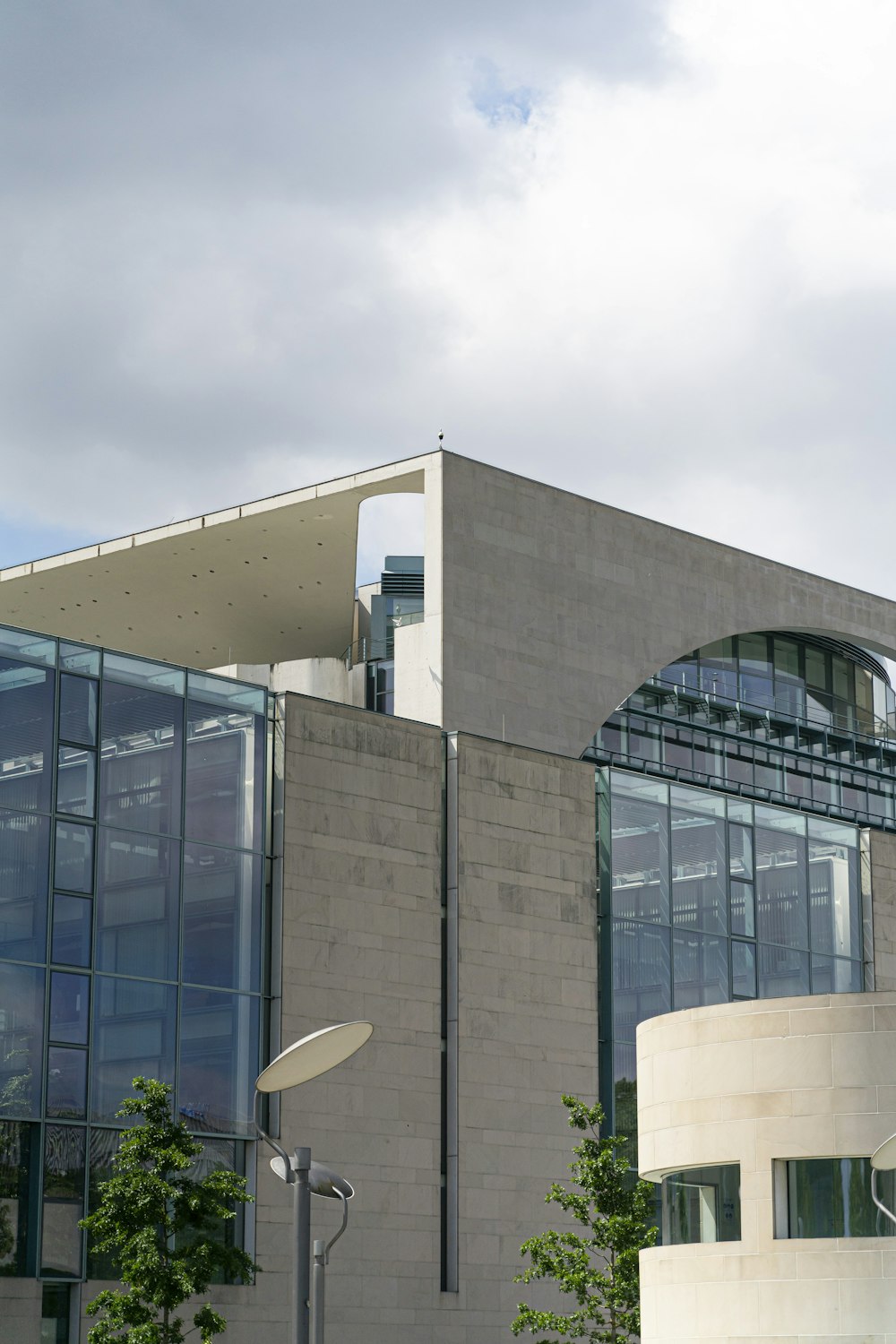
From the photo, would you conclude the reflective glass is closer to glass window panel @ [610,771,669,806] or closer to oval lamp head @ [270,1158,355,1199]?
glass window panel @ [610,771,669,806]

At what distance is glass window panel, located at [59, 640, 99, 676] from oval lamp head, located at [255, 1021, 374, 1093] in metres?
17.7

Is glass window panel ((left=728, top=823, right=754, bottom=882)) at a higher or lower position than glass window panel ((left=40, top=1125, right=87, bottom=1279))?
higher

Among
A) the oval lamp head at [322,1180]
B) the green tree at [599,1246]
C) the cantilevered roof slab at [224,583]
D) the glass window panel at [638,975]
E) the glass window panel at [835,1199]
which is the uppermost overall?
the cantilevered roof slab at [224,583]

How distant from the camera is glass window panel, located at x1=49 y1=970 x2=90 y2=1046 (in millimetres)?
31594

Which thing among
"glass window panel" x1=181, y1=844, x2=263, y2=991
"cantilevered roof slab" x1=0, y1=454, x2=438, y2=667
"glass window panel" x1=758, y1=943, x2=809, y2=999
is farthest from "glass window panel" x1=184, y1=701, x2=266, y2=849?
"glass window panel" x1=758, y1=943, x2=809, y2=999

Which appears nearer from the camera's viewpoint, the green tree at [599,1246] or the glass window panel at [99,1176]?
the glass window panel at [99,1176]

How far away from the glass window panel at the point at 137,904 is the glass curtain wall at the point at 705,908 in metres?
10.5

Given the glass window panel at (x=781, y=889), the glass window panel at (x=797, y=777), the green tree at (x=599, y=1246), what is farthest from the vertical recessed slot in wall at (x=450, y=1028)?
the glass window panel at (x=797, y=777)

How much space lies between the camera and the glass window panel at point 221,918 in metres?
34.0

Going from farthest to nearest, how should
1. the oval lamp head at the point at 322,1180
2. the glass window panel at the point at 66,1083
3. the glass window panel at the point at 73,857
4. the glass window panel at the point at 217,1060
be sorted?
the glass window panel at the point at 217,1060 < the glass window panel at the point at 73,857 < the glass window panel at the point at 66,1083 < the oval lamp head at the point at 322,1180

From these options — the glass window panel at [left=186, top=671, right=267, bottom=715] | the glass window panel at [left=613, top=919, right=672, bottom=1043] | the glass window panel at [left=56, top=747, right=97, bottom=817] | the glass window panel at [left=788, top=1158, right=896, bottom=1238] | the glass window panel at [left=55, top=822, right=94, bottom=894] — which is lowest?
the glass window panel at [left=788, top=1158, right=896, bottom=1238]

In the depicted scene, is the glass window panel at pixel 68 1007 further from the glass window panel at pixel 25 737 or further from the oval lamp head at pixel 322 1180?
the oval lamp head at pixel 322 1180

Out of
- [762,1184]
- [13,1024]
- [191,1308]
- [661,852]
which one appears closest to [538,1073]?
[661,852]

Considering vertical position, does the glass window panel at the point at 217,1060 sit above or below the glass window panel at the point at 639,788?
below
